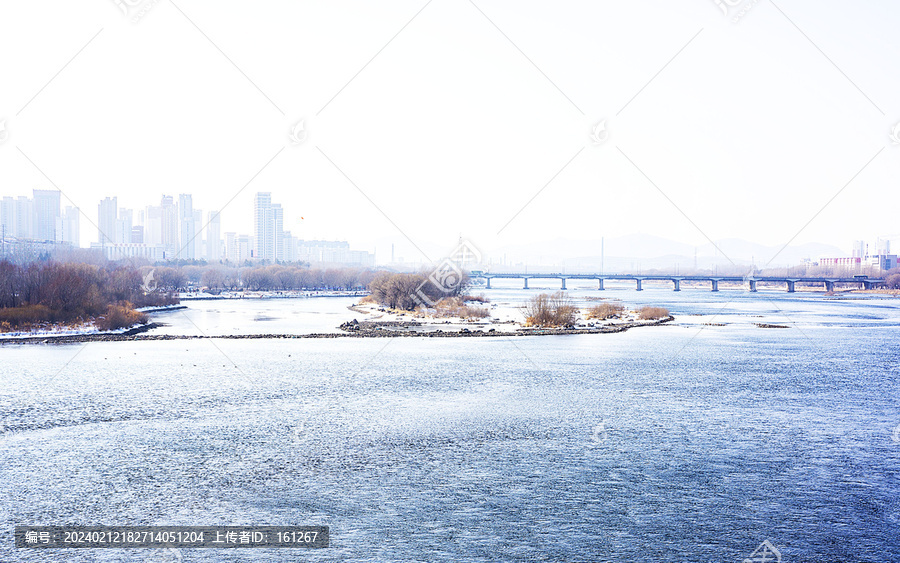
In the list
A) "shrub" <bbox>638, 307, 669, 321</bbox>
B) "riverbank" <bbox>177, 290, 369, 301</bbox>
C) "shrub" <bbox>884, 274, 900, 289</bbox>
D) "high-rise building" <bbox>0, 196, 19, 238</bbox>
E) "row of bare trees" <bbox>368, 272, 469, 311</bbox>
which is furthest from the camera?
"high-rise building" <bbox>0, 196, 19, 238</bbox>

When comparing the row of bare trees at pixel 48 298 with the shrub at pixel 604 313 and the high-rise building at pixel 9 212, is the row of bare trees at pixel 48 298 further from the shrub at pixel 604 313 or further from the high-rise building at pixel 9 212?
the high-rise building at pixel 9 212

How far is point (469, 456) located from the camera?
16.2 m

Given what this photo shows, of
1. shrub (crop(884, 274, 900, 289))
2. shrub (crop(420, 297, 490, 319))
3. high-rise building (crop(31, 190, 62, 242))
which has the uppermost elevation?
high-rise building (crop(31, 190, 62, 242))

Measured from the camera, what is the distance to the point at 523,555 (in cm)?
1084

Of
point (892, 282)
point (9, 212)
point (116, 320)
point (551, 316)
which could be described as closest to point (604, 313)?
point (551, 316)

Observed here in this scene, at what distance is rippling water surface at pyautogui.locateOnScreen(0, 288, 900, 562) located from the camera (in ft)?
38.2

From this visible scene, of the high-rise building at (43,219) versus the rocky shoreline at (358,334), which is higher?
the high-rise building at (43,219)

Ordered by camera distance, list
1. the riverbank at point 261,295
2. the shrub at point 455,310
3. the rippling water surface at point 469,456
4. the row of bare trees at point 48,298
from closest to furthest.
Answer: the rippling water surface at point 469,456, the row of bare trees at point 48,298, the shrub at point 455,310, the riverbank at point 261,295

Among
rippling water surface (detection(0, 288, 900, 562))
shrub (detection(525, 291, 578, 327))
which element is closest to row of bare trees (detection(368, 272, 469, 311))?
shrub (detection(525, 291, 578, 327))

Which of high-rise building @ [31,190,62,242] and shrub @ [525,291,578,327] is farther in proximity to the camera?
high-rise building @ [31,190,62,242]

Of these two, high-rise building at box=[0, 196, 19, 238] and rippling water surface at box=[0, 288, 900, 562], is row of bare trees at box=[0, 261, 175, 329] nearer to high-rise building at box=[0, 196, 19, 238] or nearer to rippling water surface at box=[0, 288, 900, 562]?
rippling water surface at box=[0, 288, 900, 562]

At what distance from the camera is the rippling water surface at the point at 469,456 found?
11.6m

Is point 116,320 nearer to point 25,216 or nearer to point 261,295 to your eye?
point 261,295

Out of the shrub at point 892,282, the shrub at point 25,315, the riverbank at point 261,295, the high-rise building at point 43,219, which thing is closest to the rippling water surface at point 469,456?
the shrub at point 25,315
